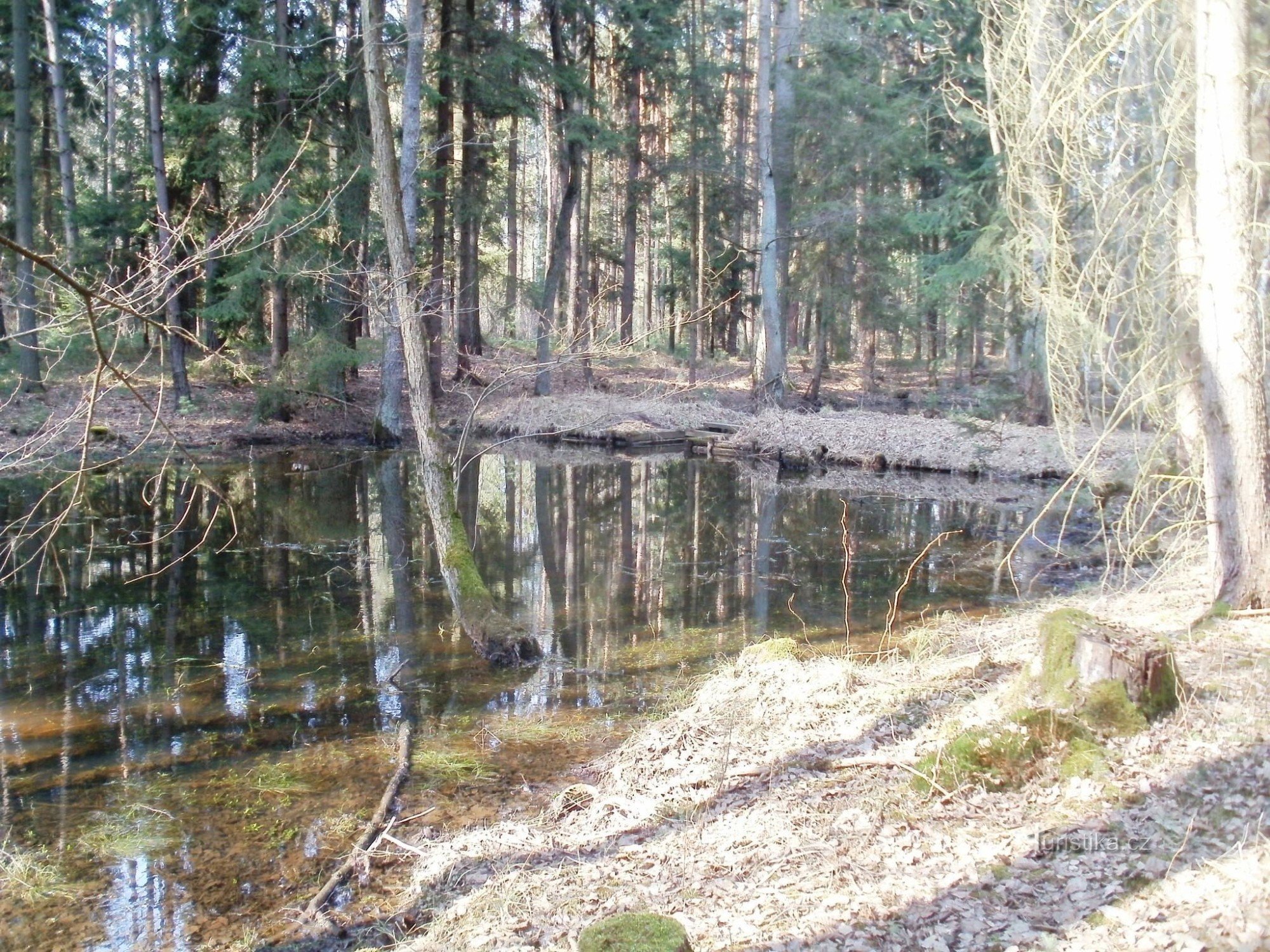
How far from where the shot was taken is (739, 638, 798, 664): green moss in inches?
290

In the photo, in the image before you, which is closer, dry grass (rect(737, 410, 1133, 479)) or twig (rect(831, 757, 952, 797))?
twig (rect(831, 757, 952, 797))

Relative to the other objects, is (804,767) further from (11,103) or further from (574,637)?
(11,103)

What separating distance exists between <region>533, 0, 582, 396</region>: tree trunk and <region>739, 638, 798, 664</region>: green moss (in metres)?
16.3

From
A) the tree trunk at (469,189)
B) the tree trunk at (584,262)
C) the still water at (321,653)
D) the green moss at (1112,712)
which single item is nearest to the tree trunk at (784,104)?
the tree trunk at (584,262)

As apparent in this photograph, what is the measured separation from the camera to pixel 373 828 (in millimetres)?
5477

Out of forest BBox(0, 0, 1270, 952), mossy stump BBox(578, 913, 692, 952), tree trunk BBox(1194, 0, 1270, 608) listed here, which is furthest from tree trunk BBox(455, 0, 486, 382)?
mossy stump BBox(578, 913, 692, 952)

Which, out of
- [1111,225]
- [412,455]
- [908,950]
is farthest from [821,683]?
[412,455]

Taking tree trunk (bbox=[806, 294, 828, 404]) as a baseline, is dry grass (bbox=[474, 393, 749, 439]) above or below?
below

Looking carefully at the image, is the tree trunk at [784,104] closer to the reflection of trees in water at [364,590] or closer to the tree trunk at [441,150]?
the tree trunk at [441,150]

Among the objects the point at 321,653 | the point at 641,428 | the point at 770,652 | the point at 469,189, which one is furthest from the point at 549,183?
the point at 770,652

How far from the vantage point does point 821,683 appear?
6609mm

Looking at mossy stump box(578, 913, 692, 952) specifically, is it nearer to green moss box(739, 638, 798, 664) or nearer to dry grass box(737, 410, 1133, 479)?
green moss box(739, 638, 798, 664)

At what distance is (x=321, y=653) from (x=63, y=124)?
2139 cm

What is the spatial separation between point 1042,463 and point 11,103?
2513 cm
